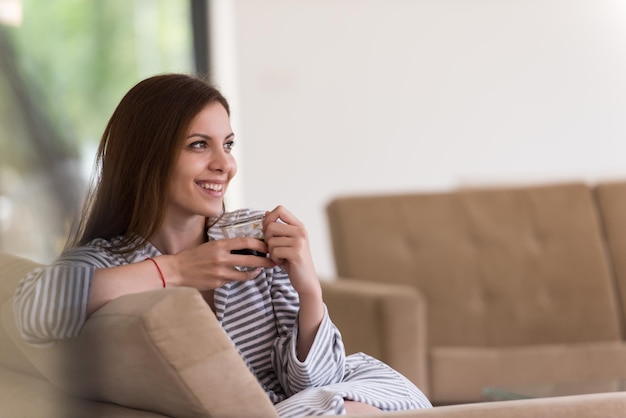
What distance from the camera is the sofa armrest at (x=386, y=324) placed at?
2.70 meters

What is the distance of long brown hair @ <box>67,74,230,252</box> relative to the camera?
128cm

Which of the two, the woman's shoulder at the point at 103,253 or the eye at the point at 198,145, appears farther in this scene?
the eye at the point at 198,145

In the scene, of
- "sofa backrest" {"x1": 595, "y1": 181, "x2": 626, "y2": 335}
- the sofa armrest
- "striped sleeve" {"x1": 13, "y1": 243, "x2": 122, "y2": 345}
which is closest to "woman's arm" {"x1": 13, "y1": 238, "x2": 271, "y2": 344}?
"striped sleeve" {"x1": 13, "y1": 243, "x2": 122, "y2": 345}

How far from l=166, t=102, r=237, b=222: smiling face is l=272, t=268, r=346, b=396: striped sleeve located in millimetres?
151

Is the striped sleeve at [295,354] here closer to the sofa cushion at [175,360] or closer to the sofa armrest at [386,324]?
the sofa cushion at [175,360]

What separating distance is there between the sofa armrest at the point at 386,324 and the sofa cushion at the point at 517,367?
15 cm

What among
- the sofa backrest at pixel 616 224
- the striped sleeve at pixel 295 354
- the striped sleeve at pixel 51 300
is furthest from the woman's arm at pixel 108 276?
the sofa backrest at pixel 616 224

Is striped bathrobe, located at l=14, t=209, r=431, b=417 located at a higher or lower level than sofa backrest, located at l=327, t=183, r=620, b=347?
higher

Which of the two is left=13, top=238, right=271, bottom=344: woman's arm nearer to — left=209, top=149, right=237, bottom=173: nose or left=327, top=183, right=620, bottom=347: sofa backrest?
left=209, top=149, right=237, bottom=173: nose

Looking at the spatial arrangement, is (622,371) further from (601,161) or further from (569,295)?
(601,161)

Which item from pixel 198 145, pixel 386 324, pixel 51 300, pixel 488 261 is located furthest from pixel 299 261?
pixel 488 261

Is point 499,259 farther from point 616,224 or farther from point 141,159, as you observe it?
point 141,159

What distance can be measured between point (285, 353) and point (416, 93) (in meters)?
5.22

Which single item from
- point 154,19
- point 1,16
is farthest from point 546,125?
point 1,16
